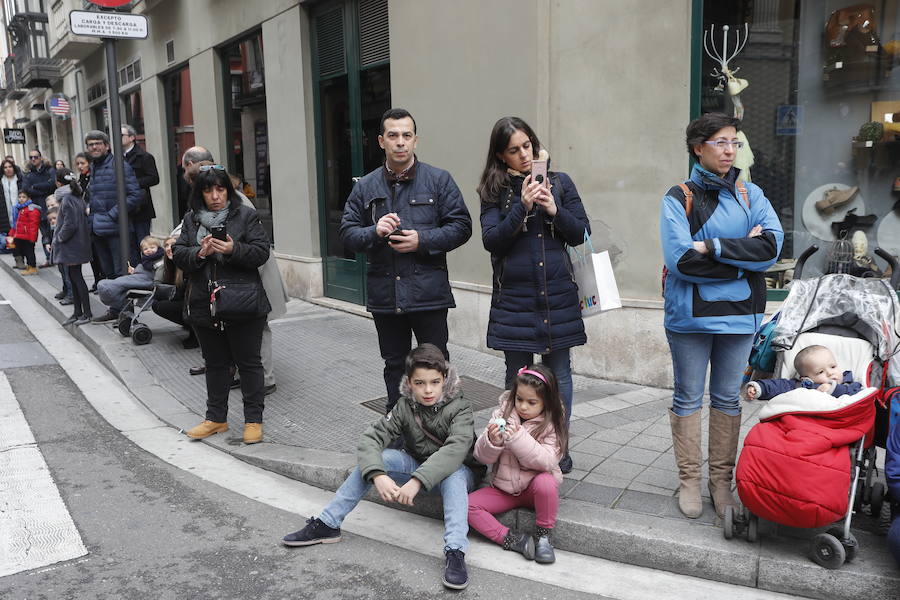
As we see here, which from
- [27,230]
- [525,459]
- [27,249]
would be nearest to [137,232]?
[27,230]

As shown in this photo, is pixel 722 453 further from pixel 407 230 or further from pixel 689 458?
pixel 407 230

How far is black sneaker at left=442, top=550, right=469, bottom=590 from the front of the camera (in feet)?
11.3

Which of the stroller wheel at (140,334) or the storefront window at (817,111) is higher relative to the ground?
the storefront window at (817,111)

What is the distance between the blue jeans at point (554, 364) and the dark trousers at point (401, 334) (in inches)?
16.9

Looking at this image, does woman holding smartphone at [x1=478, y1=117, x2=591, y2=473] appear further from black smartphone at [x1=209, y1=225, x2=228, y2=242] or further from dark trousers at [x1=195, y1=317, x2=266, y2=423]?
dark trousers at [x1=195, y1=317, x2=266, y2=423]

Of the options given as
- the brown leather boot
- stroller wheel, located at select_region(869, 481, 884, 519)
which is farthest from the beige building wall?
stroller wheel, located at select_region(869, 481, 884, 519)

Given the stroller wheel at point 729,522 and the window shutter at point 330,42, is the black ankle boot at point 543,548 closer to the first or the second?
the stroller wheel at point 729,522

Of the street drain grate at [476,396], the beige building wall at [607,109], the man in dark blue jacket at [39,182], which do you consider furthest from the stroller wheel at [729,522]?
the man in dark blue jacket at [39,182]

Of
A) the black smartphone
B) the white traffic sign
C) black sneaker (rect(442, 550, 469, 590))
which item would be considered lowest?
black sneaker (rect(442, 550, 469, 590))

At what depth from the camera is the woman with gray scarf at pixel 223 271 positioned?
4.96 metres

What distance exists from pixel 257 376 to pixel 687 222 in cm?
290

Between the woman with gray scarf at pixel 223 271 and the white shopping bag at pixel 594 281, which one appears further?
the woman with gray scarf at pixel 223 271

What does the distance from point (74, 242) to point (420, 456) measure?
6617 millimetres

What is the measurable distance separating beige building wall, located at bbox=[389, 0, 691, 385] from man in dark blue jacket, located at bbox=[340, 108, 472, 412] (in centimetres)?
211
